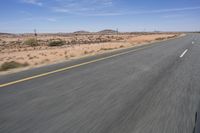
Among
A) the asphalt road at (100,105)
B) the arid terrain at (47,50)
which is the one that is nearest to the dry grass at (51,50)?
the arid terrain at (47,50)

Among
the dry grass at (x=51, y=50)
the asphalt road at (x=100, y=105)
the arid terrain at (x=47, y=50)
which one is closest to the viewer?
the asphalt road at (x=100, y=105)

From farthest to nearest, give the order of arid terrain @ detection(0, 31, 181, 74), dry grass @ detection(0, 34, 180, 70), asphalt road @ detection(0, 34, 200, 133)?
dry grass @ detection(0, 34, 180, 70)
arid terrain @ detection(0, 31, 181, 74)
asphalt road @ detection(0, 34, 200, 133)

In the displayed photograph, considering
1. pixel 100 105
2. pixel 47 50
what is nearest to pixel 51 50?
pixel 47 50

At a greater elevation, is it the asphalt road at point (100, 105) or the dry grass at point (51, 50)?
the asphalt road at point (100, 105)

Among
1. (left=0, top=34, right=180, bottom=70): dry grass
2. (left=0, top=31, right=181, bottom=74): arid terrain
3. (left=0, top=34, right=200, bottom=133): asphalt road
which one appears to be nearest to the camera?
(left=0, top=34, right=200, bottom=133): asphalt road

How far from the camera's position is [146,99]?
14.7 ft

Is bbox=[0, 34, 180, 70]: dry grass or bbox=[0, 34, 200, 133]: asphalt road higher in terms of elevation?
bbox=[0, 34, 200, 133]: asphalt road

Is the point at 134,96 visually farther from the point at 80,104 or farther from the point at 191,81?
the point at 191,81

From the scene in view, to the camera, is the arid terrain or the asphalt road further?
the arid terrain

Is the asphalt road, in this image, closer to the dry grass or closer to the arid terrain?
the arid terrain

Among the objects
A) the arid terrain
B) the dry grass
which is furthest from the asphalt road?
the dry grass

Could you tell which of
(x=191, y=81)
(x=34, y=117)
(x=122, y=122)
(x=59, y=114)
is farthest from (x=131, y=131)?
(x=191, y=81)

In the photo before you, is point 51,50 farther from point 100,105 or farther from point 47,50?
point 100,105

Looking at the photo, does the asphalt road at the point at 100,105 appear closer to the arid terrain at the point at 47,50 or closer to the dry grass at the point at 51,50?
the arid terrain at the point at 47,50
